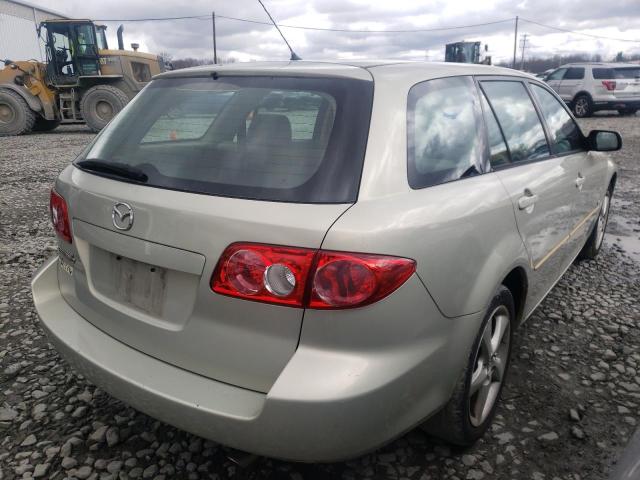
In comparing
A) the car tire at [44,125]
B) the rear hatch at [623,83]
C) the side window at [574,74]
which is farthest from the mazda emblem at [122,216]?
the side window at [574,74]

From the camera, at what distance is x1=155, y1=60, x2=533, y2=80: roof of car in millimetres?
2082

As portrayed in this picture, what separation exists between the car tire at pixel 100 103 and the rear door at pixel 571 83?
1450 centimetres

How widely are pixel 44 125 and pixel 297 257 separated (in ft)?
60.5

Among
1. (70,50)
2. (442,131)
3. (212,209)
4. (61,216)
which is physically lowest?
(61,216)

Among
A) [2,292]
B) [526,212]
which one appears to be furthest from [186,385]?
[2,292]

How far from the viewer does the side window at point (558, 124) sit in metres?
3.28

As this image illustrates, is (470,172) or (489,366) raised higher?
(470,172)

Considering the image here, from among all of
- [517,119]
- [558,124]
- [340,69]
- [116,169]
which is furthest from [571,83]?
[116,169]

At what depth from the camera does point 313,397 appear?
5.08 feet

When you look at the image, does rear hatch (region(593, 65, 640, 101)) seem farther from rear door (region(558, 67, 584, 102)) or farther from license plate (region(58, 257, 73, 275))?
license plate (region(58, 257, 73, 275))

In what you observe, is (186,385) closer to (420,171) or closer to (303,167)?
(303,167)

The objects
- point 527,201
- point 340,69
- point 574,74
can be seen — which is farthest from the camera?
point 574,74

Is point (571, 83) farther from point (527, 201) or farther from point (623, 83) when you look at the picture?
point (527, 201)

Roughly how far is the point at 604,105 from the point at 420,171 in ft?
62.2
